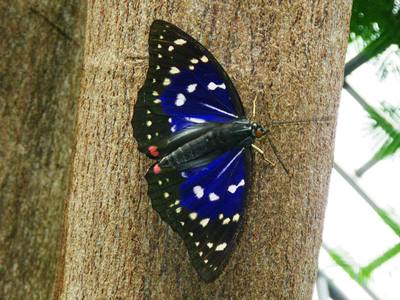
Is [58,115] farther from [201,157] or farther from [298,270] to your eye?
[298,270]

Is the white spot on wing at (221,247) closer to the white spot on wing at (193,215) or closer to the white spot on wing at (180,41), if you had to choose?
the white spot on wing at (193,215)

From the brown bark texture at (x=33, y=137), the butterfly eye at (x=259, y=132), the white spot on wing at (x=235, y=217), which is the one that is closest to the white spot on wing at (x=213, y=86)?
the butterfly eye at (x=259, y=132)

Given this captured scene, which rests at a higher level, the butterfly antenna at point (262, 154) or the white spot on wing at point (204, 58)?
the white spot on wing at point (204, 58)

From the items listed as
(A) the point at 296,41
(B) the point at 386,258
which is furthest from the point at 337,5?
(B) the point at 386,258

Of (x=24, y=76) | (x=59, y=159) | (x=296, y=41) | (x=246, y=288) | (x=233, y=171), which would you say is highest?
(x=296, y=41)

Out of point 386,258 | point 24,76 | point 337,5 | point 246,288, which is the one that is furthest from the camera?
point 386,258

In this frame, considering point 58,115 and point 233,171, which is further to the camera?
point 58,115

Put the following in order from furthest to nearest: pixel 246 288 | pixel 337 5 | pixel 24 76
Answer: pixel 24 76 → pixel 337 5 → pixel 246 288

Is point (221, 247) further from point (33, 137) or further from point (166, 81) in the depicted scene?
point (33, 137)
